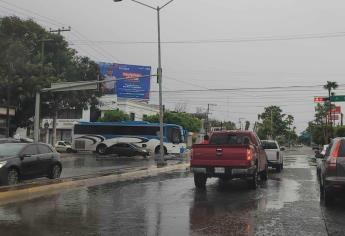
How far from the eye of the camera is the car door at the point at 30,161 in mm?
17109

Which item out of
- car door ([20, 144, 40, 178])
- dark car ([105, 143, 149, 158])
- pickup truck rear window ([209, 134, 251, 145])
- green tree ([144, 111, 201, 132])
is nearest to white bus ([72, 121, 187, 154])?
dark car ([105, 143, 149, 158])

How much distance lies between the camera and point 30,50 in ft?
145

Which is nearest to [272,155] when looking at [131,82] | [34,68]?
[34,68]

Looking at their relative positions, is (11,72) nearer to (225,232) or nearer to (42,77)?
(42,77)

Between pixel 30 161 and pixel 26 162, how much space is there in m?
0.26

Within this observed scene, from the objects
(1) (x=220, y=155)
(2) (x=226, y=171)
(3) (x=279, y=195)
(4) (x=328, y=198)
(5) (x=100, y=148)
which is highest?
(1) (x=220, y=155)

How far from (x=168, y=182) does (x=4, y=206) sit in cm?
842

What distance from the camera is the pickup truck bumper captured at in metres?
16.8

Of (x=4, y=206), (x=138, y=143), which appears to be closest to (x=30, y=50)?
(x=138, y=143)

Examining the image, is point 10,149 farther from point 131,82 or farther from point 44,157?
point 131,82

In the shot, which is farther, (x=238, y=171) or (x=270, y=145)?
(x=270, y=145)

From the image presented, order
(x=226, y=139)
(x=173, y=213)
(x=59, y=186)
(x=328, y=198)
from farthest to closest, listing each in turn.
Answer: (x=226, y=139)
(x=59, y=186)
(x=328, y=198)
(x=173, y=213)

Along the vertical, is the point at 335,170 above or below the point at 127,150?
above

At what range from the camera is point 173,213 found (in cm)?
1149
